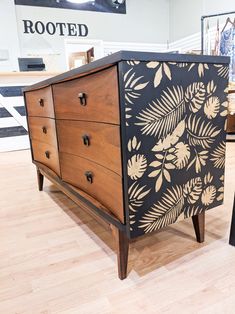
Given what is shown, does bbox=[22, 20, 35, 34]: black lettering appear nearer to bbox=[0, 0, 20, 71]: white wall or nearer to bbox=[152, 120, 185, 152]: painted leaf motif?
bbox=[0, 0, 20, 71]: white wall

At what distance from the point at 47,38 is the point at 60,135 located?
5.21 meters

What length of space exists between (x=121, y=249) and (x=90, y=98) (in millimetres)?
594

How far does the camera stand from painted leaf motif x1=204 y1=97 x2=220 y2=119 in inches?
39.5

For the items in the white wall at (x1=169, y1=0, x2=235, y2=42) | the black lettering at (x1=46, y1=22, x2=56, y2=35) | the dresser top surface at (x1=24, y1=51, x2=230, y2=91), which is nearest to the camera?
the dresser top surface at (x1=24, y1=51, x2=230, y2=91)

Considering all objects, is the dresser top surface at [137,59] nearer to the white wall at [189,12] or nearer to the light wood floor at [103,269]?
the light wood floor at [103,269]

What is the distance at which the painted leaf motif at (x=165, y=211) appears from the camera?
0.93 m

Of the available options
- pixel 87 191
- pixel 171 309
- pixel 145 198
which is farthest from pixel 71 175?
pixel 171 309

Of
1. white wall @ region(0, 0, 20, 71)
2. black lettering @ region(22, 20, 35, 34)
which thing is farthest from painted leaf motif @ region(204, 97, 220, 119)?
black lettering @ region(22, 20, 35, 34)

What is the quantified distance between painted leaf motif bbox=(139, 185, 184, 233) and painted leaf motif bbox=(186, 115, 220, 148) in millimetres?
198

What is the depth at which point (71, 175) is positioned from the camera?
52.3 inches

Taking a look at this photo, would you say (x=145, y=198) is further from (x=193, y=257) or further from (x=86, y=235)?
(x=86, y=235)

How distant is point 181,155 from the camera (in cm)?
98

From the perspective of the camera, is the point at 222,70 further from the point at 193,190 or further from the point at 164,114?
the point at 193,190

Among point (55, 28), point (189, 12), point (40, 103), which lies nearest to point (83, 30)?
point (55, 28)
